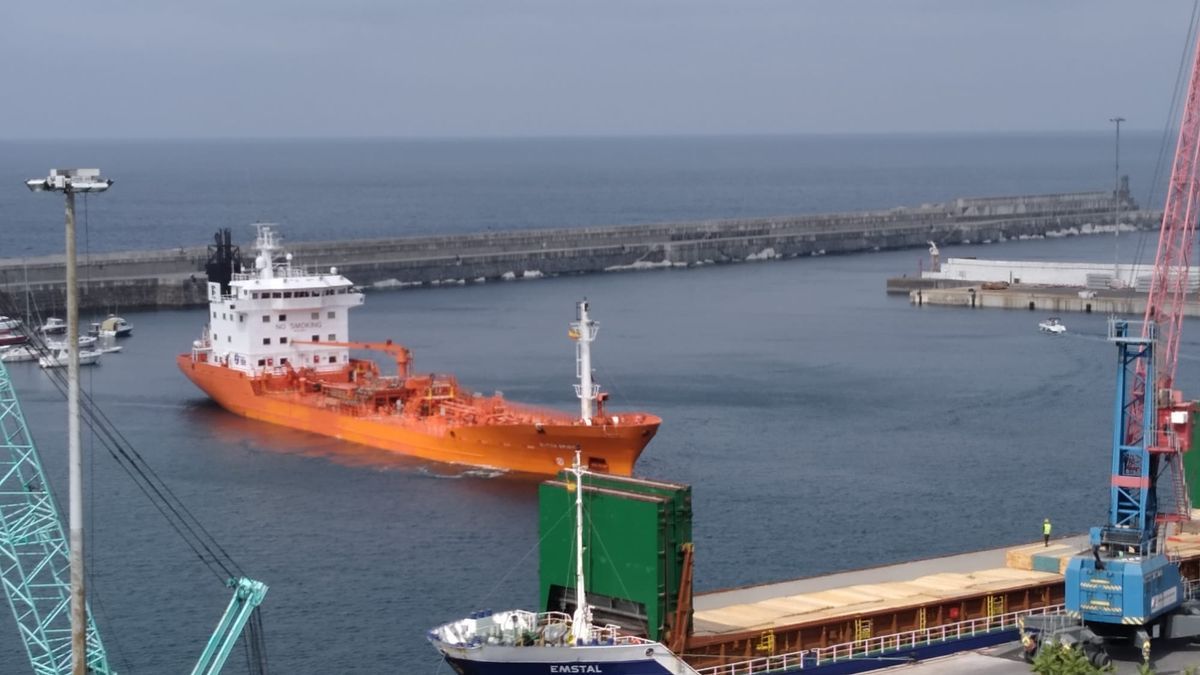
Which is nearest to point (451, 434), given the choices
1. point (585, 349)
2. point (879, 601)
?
point (585, 349)

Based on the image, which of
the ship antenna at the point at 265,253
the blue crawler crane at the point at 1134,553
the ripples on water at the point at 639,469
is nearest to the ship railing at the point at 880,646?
the blue crawler crane at the point at 1134,553

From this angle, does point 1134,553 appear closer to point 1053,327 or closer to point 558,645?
point 558,645

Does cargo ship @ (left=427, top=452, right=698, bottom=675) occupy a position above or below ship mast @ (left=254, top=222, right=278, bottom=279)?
below

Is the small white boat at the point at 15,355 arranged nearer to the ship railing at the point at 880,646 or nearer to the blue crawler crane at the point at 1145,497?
the blue crawler crane at the point at 1145,497

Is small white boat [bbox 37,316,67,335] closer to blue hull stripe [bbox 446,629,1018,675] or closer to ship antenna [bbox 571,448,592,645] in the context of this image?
blue hull stripe [bbox 446,629,1018,675]

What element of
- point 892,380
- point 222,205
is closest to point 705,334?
point 892,380

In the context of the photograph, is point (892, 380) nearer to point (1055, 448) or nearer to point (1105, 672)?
point (1055, 448)

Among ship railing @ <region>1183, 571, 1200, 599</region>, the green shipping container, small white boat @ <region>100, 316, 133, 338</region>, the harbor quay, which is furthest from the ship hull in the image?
the harbor quay
